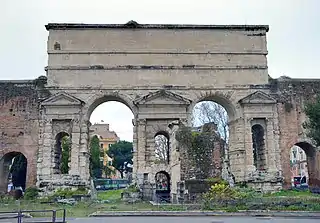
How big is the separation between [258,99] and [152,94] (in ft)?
23.6

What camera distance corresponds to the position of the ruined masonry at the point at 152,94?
25.9 meters

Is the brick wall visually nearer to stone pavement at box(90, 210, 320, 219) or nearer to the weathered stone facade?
the weathered stone facade

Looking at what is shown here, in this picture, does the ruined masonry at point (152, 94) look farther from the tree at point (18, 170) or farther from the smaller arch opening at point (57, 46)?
the tree at point (18, 170)

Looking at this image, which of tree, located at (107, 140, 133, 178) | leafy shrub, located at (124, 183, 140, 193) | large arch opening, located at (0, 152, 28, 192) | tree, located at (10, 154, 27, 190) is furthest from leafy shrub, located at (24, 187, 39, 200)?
tree, located at (107, 140, 133, 178)

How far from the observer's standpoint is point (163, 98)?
2625cm

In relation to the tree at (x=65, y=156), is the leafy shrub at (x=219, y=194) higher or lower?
lower

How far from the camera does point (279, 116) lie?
1069 inches

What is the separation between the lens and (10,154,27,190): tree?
32494 millimetres

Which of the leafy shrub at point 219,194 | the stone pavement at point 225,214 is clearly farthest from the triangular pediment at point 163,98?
the stone pavement at point 225,214

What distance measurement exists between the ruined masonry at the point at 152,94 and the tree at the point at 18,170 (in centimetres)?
511

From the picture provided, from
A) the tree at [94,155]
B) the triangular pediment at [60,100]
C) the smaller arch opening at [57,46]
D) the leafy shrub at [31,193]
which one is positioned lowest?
the leafy shrub at [31,193]

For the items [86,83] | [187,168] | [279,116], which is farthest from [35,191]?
[279,116]

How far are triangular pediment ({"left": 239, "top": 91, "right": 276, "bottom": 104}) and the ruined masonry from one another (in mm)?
68

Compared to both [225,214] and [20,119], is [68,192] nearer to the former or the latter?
[20,119]
